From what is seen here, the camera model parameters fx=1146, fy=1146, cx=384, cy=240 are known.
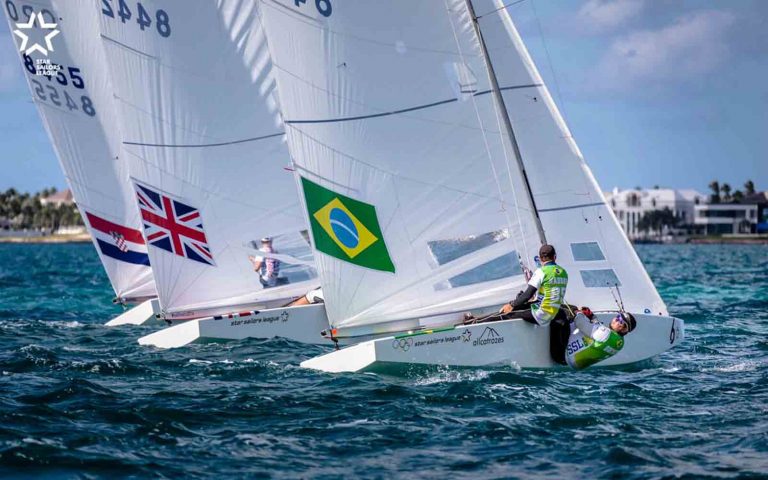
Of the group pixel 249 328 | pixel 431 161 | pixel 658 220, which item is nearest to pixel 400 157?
pixel 431 161

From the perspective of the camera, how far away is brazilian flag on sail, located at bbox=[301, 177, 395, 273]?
43.6 ft

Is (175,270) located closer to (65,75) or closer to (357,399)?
(65,75)

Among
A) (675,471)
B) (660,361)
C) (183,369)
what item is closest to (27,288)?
(183,369)

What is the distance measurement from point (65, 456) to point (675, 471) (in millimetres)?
4641

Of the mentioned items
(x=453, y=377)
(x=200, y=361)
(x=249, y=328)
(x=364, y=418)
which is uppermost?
(x=249, y=328)

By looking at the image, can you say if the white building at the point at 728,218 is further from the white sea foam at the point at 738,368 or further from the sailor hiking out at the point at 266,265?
the white sea foam at the point at 738,368

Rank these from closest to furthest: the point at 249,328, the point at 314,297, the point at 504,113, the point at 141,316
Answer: the point at 504,113
the point at 249,328
the point at 314,297
the point at 141,316

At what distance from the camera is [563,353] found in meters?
12.5

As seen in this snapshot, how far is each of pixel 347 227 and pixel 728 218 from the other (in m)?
162

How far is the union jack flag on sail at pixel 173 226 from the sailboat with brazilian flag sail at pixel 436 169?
4474 millimetres

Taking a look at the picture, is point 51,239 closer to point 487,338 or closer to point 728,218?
point 728,218

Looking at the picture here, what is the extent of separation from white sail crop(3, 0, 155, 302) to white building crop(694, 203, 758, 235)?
154335 mm

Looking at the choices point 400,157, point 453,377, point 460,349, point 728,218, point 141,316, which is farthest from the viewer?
point 728,218

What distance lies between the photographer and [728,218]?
167500 mm
